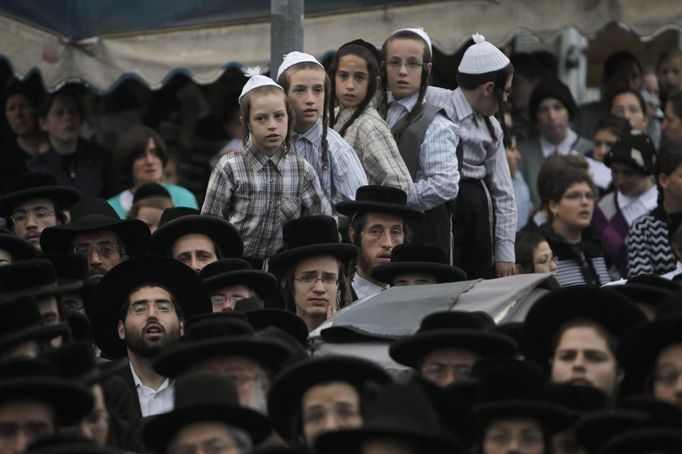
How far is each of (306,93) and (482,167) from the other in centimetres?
133

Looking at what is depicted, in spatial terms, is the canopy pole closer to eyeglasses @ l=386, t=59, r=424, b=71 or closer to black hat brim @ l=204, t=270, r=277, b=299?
eyeglasses @ l=386, t=59, r=424, b=71

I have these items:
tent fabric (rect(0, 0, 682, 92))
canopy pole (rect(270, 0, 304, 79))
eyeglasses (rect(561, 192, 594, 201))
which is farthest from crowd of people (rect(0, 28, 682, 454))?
tent fabric (rect(0, 0, 682, 92))

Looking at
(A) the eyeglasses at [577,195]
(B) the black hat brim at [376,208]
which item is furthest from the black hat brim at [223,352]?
(A) the eyeglasses at [577,195]

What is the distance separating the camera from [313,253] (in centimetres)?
1228

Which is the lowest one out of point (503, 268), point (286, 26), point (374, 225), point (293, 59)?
point (503, 268)

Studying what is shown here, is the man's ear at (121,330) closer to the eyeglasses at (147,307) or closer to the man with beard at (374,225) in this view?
the eyeglasses at (147,307)

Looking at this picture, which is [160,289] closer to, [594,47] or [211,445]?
[211,445]

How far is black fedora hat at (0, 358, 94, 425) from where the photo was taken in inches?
360

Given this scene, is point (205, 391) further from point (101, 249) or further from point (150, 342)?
point (101, 249)

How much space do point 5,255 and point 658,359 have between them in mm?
4233

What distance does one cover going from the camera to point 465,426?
9359 millimetres

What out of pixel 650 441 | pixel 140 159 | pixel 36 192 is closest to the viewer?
pixel 650 441

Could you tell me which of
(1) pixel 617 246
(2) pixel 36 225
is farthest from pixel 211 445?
(1) pixel 617 246

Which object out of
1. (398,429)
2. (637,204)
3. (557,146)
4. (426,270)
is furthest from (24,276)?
(557,146)
